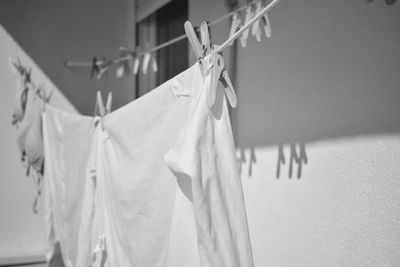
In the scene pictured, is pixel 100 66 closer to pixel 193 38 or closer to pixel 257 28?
pixel 257 28

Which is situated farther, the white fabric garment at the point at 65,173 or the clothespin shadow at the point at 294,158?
the white fabric garment at the point at 65,173

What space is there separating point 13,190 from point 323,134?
171cm

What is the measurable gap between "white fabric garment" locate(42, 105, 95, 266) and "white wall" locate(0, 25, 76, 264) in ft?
1.64

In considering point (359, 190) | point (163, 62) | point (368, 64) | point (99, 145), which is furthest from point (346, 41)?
point (163, 62)

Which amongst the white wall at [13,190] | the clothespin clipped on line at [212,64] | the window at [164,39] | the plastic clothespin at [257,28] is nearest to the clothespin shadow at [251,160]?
the plastic clothespin at [257,28]

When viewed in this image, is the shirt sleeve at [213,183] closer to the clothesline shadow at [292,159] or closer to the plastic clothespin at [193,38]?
the plastic clothespin at [193,38]

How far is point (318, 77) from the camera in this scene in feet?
3.98

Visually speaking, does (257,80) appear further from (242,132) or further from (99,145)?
(99,145)

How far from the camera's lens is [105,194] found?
132 centimetres

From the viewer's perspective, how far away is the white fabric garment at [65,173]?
5.14 feet

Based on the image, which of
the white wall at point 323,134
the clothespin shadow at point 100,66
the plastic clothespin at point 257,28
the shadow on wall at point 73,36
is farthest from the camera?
the shadow on wall at point 73,36

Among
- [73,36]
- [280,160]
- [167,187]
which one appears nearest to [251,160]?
[280,160]

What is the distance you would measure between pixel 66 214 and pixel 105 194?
439mm

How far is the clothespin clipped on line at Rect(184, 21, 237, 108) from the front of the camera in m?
0.85
